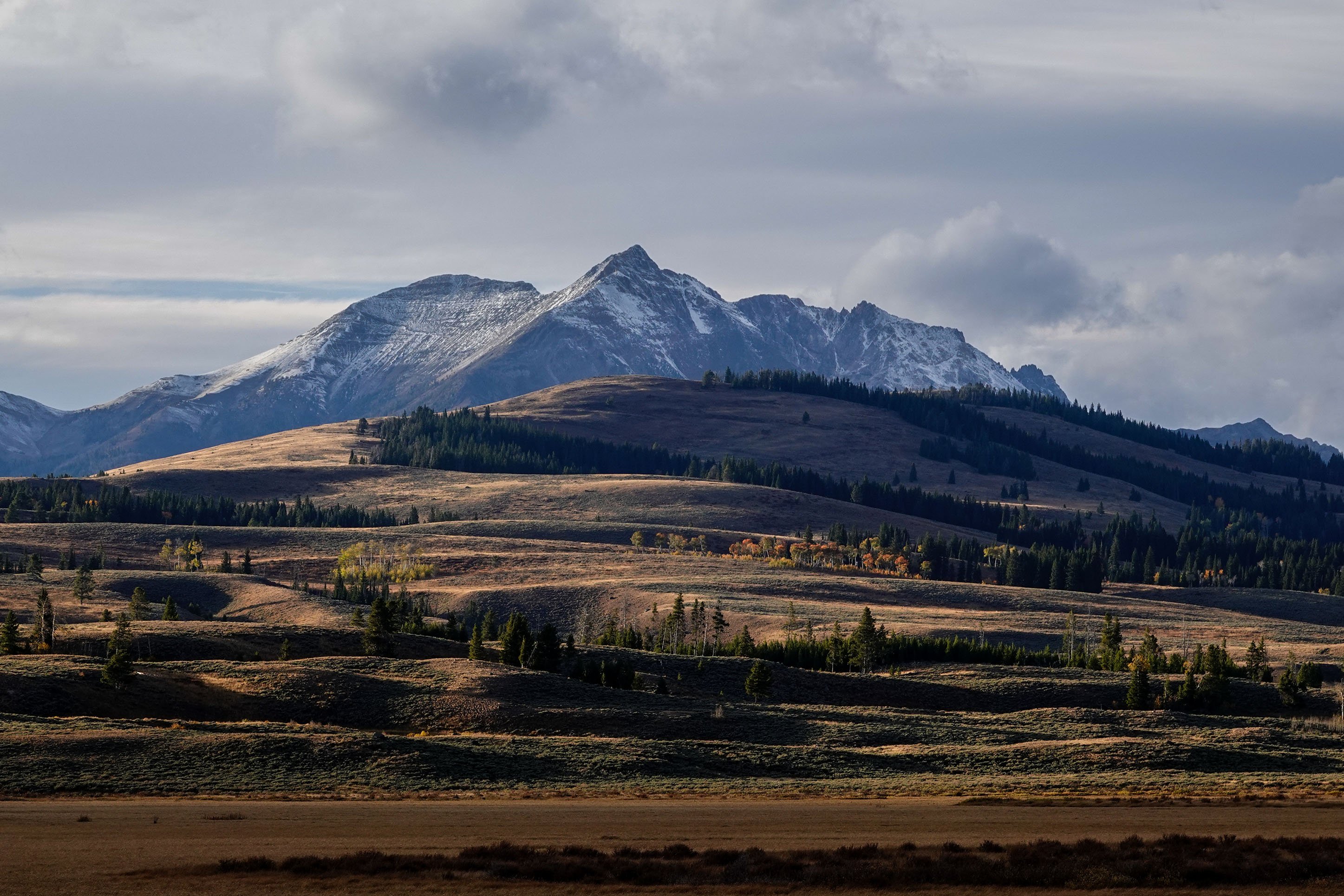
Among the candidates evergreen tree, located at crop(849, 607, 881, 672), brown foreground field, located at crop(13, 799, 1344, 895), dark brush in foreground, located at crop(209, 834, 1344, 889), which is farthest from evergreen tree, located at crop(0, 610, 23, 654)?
evergreen tree, located at crop(849, 607, 881, 672)

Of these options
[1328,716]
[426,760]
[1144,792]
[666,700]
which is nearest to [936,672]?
[1328,716]

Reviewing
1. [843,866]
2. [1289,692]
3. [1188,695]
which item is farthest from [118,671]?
[1289,692]

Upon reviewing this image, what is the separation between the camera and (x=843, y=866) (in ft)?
135

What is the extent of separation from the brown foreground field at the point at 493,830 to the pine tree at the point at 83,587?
395 ft

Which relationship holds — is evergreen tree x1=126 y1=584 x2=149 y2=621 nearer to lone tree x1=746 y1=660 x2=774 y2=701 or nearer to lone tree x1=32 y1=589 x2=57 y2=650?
lone tree x1=32 y1=589 x2=57 y2=650

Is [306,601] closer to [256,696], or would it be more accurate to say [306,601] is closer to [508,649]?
[508,649]

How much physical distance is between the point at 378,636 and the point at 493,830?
66276 millimetres

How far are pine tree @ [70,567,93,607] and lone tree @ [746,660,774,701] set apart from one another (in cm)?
8960

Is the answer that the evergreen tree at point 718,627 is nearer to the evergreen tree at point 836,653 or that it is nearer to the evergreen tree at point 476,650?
the evergreen tree at point 836,653

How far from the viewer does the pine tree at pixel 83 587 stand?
16488 cm

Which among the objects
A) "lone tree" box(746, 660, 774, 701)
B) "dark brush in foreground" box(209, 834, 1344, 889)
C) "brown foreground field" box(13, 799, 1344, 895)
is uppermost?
"dark brush in foreground" box(209, 834, 1344, 889)

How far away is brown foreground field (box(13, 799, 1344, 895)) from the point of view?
3869cm

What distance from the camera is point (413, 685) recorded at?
3632 inches

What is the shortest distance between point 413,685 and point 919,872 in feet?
186
